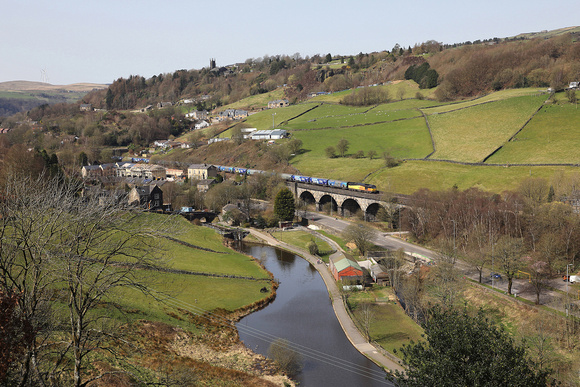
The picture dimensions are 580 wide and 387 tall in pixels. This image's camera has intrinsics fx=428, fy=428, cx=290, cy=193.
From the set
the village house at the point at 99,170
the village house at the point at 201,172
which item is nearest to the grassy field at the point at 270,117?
the village house at the point at 201,172

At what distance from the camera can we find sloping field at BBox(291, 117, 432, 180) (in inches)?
4095

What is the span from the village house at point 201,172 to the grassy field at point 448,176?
50.5 meters

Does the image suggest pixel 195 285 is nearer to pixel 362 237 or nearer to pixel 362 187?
pixel 362 237

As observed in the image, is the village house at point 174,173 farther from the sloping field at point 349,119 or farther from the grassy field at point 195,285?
the grassy field at point 195,285

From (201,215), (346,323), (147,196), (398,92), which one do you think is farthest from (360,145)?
(346,323)

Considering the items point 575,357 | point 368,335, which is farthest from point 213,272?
point 575,357

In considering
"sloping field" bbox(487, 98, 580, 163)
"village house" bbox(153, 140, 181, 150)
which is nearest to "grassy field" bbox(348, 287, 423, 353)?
"sloping field" bbox(487, 98, 580, 163)

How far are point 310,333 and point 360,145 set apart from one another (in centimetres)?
8641

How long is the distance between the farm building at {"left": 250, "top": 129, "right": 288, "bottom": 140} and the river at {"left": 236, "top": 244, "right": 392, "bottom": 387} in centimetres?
8888

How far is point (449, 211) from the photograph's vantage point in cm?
6259

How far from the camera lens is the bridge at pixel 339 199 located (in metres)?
82.8

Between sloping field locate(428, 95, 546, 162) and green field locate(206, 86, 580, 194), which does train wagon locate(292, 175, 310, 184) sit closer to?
green field locate(206, 86, 580, 194)

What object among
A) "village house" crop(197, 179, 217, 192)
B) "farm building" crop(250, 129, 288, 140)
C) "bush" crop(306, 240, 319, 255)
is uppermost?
"farm building" crop(250, 129, 288, 140)

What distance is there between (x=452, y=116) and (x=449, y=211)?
6575 centimetres
